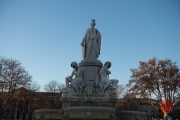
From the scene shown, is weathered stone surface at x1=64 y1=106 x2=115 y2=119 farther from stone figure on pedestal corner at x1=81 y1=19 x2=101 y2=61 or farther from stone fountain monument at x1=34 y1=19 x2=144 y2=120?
stone figure on pedestal corner at x1=81 y1=19 x2=101 y2=61

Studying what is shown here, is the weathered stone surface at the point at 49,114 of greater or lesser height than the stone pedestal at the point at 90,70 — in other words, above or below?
below

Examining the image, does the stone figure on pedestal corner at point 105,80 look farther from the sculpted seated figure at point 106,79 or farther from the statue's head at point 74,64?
the statue's head at point 74,64

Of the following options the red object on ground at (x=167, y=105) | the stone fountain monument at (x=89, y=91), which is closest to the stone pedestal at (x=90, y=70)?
the stone fountain monument at (x=89, y=91)

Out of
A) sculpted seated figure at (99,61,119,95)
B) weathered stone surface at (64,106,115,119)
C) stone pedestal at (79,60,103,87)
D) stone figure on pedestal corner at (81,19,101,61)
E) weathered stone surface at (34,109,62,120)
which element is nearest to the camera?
weathered stone surface at (64,106,115,119)

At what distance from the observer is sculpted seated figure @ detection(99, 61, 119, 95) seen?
12.6m

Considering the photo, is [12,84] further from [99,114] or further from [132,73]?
[99,114]

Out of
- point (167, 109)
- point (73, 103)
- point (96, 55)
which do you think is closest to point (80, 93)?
point (73, 103)

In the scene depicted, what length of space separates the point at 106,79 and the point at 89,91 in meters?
1.31

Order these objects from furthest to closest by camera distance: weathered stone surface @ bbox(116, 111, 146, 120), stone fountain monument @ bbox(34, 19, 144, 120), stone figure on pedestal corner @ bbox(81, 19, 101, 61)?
stone figure on pedestal corner @ bbox(81, 19, 101, 61), weathered stone surface @ bbox(116, 111, 146, 120), stone fountain monument @ bbox(34, 19, 144, 120)

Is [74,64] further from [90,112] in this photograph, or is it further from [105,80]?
[90,112]

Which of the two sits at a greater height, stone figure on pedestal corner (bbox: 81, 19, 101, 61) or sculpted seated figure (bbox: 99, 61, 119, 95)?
stone figure on pedestal corner (bbox: 81, 19, 101, 61)

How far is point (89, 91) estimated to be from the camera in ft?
41.3

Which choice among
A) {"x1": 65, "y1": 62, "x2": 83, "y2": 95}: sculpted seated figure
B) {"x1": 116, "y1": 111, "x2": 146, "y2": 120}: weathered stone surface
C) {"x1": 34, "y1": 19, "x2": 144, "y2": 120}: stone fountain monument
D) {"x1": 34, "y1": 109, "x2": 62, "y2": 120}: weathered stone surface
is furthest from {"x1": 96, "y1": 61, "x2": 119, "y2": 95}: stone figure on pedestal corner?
{"x1": 34, "y1": 109, "x2": 62, "y2": 120}: weathered stone surface

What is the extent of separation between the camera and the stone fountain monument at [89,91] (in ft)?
34.0
